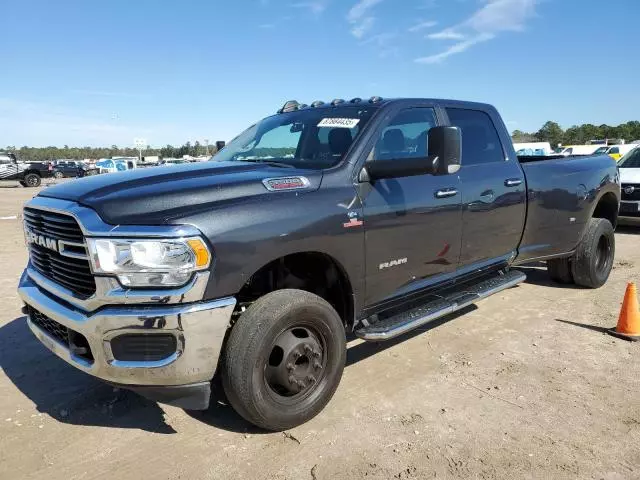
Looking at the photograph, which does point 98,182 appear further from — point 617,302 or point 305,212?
point 617,302

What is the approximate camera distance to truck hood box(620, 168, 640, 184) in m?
9.66

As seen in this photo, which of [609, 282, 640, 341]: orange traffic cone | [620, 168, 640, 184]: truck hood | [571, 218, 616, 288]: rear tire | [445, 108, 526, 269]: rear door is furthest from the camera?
[620, 168, 640, 184]: truck hood

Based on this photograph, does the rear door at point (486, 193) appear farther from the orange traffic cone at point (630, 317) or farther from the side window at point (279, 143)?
the side window at point (279, 143)

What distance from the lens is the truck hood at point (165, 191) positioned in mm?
2527

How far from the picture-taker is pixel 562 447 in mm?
2771

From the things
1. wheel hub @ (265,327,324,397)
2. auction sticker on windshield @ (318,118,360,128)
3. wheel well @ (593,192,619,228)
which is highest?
auction sticker on windshield @ (318,118,360,128)

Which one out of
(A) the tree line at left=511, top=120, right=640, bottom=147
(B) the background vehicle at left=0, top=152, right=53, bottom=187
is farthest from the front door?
(A) the tree line at left=511, top=120, right=640, bottom=147

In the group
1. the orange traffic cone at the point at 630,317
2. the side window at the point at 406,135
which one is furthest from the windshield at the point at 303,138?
the orange traffic cone at the point at 630,317

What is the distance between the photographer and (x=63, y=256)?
277 cm

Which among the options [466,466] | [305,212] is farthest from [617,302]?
[305,212]

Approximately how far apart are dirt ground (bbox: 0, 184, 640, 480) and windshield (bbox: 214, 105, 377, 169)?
1.64 meters

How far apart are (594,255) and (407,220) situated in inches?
135

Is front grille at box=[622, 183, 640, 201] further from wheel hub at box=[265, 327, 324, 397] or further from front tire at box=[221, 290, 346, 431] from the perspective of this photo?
wheel hub at box=[265, 327, 324, 397]

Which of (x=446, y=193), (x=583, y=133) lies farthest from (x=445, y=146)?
(x=583, y=133)
